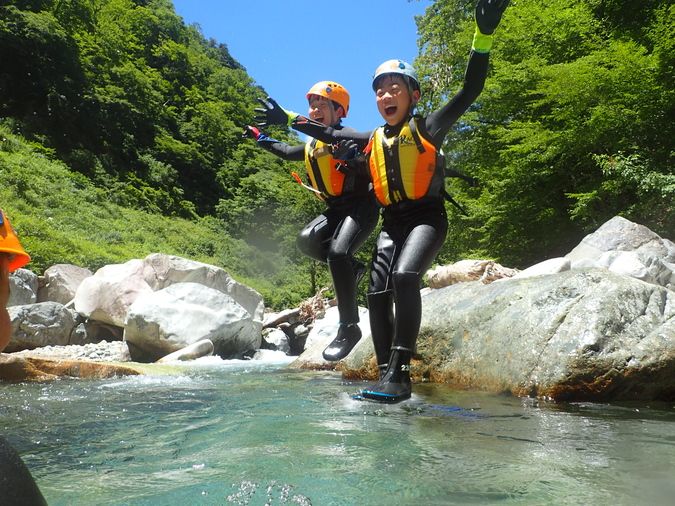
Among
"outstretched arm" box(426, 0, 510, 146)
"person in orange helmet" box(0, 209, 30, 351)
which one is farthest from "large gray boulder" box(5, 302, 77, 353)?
"person in orange helmet" box(0, 209, 30, 351)

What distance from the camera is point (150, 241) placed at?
28.5 metres

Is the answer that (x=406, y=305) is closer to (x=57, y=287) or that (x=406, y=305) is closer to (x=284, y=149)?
(x=284, y=149)

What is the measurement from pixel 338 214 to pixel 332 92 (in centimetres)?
106

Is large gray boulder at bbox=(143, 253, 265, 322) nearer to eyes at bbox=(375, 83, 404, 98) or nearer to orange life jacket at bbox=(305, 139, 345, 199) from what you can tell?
orange life jacket at bbox=(305, 139, 345, 199)

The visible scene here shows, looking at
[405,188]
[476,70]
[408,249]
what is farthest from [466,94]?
[408,249]

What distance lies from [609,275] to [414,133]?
275 centimetres

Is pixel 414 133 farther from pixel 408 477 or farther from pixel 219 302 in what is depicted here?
pixel 219 302

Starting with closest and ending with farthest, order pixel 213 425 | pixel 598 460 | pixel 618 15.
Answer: pixel 598 460 < pixel 213 425 < pixel 618 15

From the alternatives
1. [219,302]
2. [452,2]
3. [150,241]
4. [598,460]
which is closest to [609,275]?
[598,460]

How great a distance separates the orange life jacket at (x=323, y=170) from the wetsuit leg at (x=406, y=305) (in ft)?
3.96

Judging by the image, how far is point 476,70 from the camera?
3.84 meters

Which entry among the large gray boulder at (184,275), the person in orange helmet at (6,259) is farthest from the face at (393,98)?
the large gray boulder at (184,275)

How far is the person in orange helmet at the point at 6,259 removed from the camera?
4.79 ft

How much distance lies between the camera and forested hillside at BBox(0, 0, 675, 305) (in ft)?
46.1
